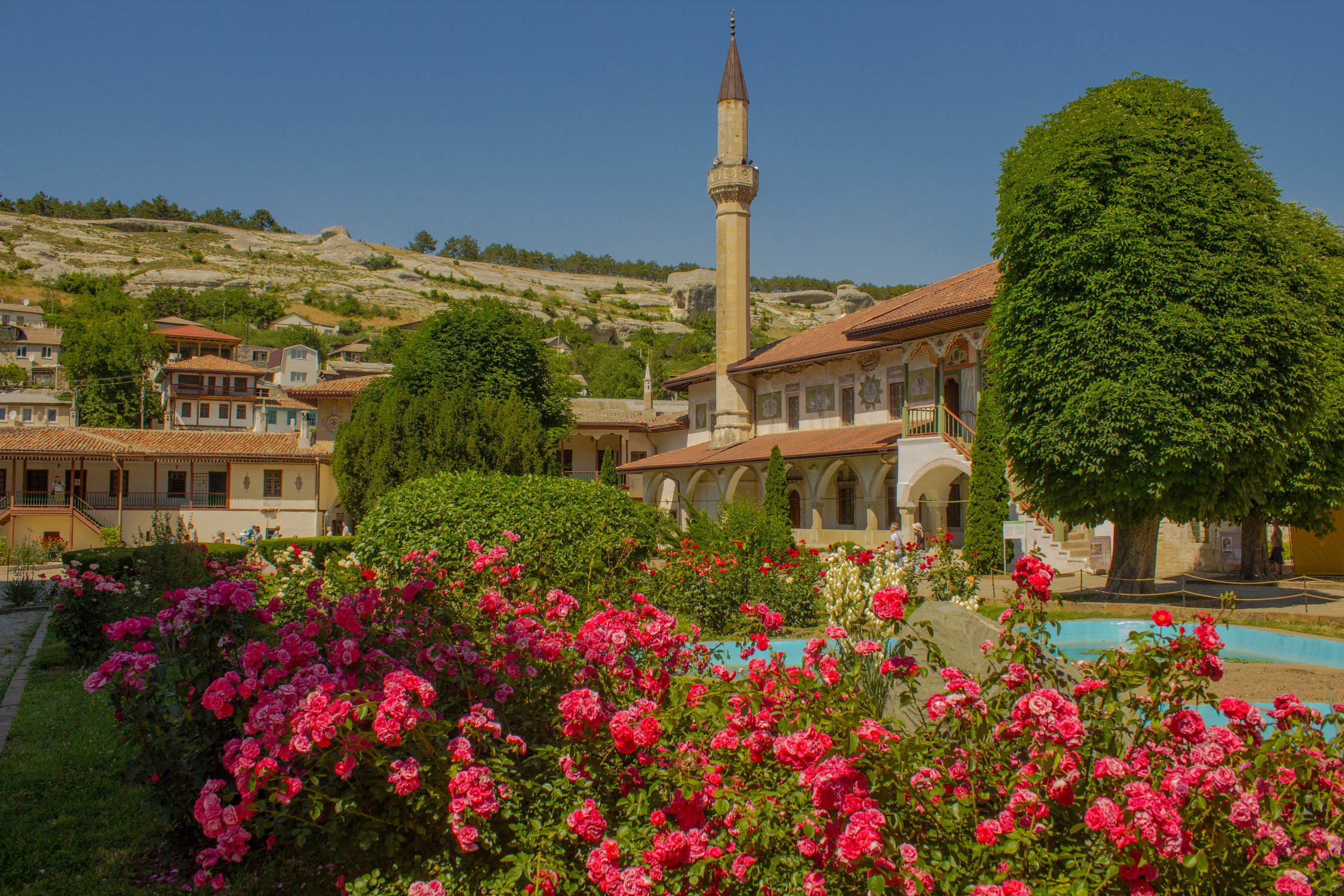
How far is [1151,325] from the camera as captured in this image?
45.8 ft

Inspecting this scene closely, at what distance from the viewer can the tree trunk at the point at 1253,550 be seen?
20.2m

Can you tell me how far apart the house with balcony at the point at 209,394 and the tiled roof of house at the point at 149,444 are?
18202mm

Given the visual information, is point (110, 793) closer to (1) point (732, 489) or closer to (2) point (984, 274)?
(2) point (984, 274)

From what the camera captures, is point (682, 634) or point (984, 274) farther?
point (984, 274)

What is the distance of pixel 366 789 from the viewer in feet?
11.8

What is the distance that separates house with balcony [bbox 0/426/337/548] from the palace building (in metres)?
14.2

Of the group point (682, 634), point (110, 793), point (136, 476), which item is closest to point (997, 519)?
point (682, 634)

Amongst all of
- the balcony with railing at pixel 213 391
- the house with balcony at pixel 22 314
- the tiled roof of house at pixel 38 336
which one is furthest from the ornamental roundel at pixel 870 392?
the house with balcony at pixel 22 314

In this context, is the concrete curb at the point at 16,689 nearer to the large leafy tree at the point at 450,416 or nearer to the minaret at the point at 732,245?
the large leafy tree at the point at 450,416

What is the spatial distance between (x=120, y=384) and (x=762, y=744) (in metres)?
65.5

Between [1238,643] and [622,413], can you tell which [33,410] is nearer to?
[622,413]

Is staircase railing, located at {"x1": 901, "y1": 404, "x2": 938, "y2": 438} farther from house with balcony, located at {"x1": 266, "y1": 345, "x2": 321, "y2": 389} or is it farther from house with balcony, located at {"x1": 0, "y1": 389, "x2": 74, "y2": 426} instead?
house with balcony, located at {"x1": 266, "y1": 345, "x2": 321, "y2": 389}

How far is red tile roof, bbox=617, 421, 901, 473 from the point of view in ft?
82.1

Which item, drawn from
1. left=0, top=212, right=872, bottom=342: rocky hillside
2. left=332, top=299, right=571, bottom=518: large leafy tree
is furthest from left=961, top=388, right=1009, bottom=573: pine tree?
left=0, top=212, right=872, bottom=342: rocky hillside
